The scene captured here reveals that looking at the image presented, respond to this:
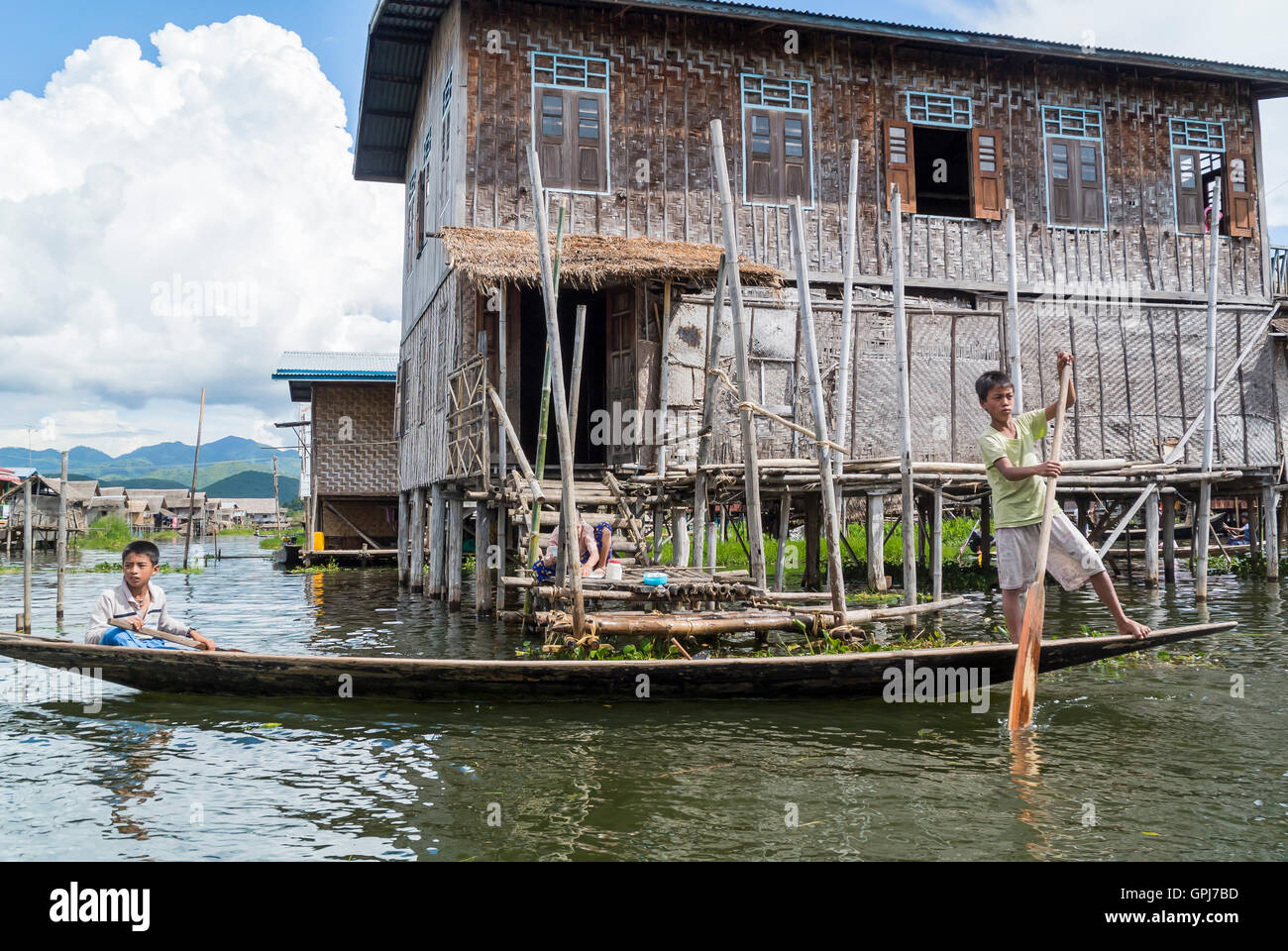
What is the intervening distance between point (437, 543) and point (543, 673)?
29.5ft

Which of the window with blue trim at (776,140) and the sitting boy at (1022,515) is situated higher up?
the window with blue trim at (776,140)

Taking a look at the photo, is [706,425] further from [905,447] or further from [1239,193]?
[1239,193]

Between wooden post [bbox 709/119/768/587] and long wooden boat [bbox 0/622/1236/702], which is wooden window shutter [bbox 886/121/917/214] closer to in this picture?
wooden post [bbox 709/119/768/587]

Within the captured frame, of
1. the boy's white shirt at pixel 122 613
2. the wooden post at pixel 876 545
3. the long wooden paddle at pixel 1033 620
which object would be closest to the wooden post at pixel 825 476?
the long wooden paddle at pixel 1033 620

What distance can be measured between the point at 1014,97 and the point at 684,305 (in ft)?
21.3

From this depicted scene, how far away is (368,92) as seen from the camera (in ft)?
57.1

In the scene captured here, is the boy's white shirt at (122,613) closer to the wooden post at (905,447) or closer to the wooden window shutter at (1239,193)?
the wooden post at (905,447)

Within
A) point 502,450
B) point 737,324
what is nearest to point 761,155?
point 502,450

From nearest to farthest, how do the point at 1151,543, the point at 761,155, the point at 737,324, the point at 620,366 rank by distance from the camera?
1. the point at 737,324
2. the point at 620,366
3. the point at 761,155
4. the point at 1151,543

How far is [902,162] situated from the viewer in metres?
14.7

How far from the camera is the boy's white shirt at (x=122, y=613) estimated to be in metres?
7.32

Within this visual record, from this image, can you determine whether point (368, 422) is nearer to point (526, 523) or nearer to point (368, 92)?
point (368, 92)

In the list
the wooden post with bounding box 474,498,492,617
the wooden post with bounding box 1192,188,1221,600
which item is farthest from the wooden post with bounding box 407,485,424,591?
the wooden post with bounding box 1192,188,1221,600

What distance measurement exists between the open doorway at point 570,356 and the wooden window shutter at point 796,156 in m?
3.34
